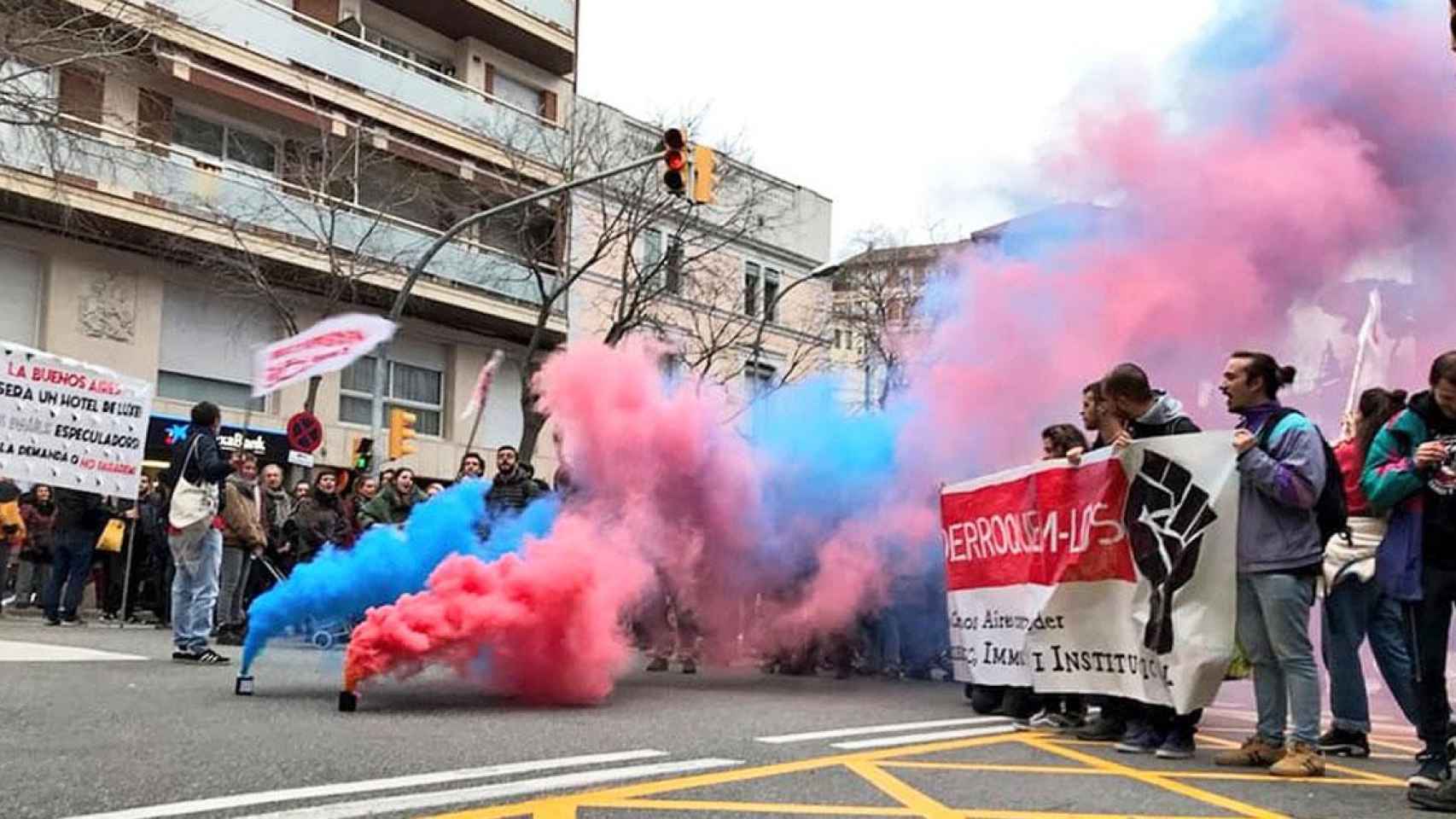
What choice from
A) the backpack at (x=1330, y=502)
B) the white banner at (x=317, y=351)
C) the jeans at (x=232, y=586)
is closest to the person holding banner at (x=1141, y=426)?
the backpack at (x=1330, y=502)

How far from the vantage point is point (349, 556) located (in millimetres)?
7309

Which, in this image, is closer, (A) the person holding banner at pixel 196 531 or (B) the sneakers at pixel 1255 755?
(B) the sneakers at pixel 1255 755

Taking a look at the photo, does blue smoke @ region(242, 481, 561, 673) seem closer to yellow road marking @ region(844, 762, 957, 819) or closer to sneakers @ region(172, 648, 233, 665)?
sneakers @ region(172, 648, 233, 665)

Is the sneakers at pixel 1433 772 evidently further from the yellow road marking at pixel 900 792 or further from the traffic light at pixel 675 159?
the traffic light at pixel 675 159

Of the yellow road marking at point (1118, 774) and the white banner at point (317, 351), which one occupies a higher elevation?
the white banner at point (317, 351)

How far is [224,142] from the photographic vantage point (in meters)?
23.3

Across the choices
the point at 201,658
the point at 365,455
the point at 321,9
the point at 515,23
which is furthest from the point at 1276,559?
the point at 515,23

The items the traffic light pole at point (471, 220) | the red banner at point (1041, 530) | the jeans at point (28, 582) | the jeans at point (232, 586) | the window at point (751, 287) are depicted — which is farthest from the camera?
the window at point (751, 287)

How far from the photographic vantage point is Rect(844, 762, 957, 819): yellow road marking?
14.6 ft

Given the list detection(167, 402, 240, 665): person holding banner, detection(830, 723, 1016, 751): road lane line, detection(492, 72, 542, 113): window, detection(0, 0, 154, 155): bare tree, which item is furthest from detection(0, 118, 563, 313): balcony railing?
detection(830, 723, 1016, 751): road lane line

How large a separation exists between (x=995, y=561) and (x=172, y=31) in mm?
18202

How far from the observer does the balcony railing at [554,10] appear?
29.2 m

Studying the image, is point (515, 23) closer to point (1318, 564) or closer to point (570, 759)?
point (570, 759)

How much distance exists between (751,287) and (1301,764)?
28.4 metres
